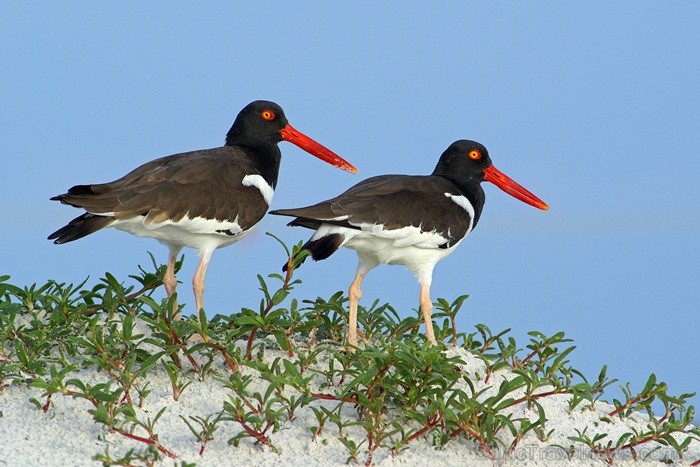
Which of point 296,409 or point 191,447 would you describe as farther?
point 296,409

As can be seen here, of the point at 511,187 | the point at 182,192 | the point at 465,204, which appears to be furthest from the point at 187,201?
the point at 511,187

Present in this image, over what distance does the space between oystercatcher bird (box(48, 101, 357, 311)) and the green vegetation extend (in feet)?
1.55

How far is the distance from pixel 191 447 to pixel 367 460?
105 centimetres

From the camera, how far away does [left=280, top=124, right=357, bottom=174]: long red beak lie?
894cm

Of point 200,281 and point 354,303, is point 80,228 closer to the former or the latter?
point 200,281

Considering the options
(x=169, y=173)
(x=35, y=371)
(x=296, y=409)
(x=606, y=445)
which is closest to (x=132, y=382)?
(x=35, y=371)

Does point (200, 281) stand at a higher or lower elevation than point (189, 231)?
lower

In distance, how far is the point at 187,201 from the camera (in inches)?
294

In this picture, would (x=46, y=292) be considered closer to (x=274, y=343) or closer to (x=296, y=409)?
(x=274, y=343)

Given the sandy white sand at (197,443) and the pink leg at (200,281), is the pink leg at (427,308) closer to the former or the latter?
the sandy white sand at (197,443)

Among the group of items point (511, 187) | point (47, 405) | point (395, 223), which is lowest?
point (47, 405)

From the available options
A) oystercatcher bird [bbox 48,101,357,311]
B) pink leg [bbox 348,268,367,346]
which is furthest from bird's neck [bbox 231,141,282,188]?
pink leg [bbox 348,268,367,346]

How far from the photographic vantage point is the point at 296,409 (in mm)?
5820

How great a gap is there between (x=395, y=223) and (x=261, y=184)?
1.54 meters
